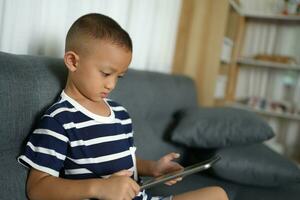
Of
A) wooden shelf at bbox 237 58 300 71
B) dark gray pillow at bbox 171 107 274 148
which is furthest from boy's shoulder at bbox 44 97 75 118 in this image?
wooden shelf at bbox 237 58 300 71

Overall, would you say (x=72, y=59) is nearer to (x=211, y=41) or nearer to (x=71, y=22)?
(x=71, y=22)

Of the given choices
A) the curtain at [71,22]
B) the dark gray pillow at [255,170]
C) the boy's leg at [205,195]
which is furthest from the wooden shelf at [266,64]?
the boy's leg at [205,195]

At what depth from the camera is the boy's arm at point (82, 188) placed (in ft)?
2.17

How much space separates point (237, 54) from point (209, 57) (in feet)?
2.13

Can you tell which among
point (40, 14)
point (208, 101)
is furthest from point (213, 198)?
point (208, 101)

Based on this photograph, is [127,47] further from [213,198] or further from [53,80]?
[213,198]

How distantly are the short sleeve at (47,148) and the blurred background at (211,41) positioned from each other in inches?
14.8

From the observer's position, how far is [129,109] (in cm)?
122

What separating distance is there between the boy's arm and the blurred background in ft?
1.53

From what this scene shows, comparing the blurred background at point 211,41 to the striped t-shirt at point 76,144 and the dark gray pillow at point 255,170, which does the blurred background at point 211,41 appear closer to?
the striped t-shirt at point 76,144

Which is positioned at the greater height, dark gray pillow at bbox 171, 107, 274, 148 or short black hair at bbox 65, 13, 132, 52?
short black hair at bbox 65, 13, 132, 52

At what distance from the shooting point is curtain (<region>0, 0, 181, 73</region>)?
0.96 meters

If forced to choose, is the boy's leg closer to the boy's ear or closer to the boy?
the boy

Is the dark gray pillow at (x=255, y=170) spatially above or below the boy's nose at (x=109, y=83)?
below
